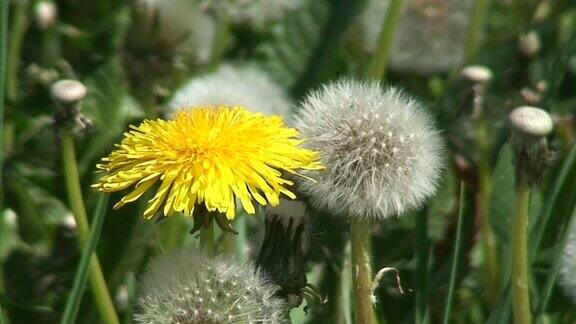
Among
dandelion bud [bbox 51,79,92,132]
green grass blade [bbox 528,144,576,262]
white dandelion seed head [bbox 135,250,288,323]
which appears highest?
dandelion bud [bbox 51,79,92,132]

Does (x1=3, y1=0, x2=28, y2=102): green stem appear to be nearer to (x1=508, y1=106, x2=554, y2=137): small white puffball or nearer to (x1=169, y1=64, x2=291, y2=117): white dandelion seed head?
(x1=169, y1=64, x2=291, y2=117): white dandelion seed head

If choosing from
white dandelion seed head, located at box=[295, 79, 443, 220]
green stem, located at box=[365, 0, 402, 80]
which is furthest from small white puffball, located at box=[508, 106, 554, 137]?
green stem, located at box=[365, 0, 402, 80]

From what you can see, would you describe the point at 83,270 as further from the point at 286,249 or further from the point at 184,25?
the point at 184,25

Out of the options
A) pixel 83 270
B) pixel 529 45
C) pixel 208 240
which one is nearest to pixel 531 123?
pixel 208 240

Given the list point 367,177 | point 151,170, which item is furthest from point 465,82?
point 151,170

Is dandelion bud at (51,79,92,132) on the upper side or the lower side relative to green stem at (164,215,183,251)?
upper

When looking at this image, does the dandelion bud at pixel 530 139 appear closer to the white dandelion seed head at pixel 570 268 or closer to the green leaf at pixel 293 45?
the white dandelion seed head at pixel 570 268

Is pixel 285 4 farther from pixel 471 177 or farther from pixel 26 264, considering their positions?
pixel 26 264
